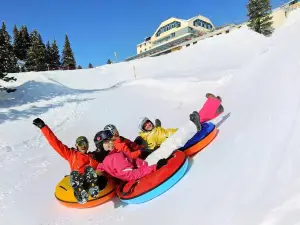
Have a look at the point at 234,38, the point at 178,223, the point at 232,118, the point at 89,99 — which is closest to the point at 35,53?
the point at 234,38

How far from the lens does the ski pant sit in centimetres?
619

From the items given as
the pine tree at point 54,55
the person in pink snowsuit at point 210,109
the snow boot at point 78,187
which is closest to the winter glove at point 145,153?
the snow boot at point 78,187

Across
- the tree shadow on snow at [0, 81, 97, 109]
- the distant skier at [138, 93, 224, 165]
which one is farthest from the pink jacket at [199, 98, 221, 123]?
the tree shadow on snow at [0, 81, 97, 109]

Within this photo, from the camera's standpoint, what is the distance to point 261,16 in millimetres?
39156

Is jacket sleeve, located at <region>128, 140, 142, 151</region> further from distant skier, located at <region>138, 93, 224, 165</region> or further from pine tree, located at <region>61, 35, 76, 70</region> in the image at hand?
pine tree, located at <region>61, 35, 76, 70</region>

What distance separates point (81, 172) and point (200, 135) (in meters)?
2.53

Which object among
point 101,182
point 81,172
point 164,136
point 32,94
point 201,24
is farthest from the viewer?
point 201,24

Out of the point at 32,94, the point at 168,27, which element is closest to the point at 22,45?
the point at 168,27

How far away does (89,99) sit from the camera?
16.0 metres

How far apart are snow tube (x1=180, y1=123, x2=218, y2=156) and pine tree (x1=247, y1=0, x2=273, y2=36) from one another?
35.5 metres

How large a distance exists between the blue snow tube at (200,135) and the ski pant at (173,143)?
8 cm

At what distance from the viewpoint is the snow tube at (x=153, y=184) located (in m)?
5.39

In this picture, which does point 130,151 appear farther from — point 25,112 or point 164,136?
point 25,112

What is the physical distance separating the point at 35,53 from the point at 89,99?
2970 centimetres
